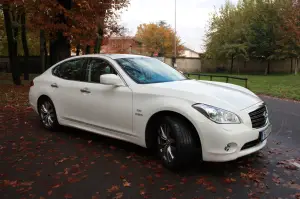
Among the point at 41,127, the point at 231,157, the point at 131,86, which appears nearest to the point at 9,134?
the point at 41,127

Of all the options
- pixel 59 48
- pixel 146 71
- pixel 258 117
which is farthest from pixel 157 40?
pixel 258 117

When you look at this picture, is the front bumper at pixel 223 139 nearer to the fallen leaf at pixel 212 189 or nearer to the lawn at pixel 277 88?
the fallen leaf at pixel 212 189

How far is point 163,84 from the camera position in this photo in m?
4.62

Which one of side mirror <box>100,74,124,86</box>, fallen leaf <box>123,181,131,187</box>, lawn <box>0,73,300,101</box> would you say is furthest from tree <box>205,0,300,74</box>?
fallen leaf <box>123,181,131,187</box>

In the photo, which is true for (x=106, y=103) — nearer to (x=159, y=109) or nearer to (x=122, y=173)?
(x=159, y=109)

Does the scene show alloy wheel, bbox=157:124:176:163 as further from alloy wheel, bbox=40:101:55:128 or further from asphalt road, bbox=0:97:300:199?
alloy wheel, bbox=40:101:55:128

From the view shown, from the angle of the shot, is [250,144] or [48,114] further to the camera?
[48,114]

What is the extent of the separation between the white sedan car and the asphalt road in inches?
12.4

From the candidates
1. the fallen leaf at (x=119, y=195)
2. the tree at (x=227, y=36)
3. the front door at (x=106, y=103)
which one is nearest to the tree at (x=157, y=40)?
the tree at (x=227, y=36)

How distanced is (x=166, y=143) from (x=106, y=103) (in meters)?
1.33

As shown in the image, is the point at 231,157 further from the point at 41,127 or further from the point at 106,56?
the point at 41,127

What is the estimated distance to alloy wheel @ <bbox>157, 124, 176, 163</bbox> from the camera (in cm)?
413

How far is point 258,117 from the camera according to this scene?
416 cm

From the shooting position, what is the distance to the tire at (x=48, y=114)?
20.6 ft
